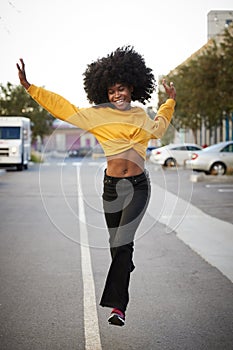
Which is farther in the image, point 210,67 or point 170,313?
point 210,67

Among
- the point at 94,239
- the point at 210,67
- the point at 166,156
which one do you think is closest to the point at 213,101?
the point at 210,67

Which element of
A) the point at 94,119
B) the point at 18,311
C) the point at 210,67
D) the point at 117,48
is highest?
the point at 210,67

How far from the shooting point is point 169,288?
6711 millimetres

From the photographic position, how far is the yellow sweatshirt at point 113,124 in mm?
4715

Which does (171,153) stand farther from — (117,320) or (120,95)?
(117,320)

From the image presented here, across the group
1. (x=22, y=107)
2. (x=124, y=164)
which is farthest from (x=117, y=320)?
(x=22, y=107)

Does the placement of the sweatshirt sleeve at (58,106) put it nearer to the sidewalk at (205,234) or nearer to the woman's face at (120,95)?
the woman's face at (120,95)

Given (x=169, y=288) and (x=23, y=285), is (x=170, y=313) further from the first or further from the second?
(x=23, y=285)

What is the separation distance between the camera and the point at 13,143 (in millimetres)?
Answer: 36375

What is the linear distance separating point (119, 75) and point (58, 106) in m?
0.66

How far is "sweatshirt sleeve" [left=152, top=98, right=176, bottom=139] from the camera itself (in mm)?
4840

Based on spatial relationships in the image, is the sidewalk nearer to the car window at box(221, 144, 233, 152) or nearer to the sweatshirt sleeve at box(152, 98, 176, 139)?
the sweatshirt sleeve at box(152, 98, 176, 139)

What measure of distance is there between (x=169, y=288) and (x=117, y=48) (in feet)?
8.75

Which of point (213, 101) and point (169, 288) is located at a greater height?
point (213, 101)
